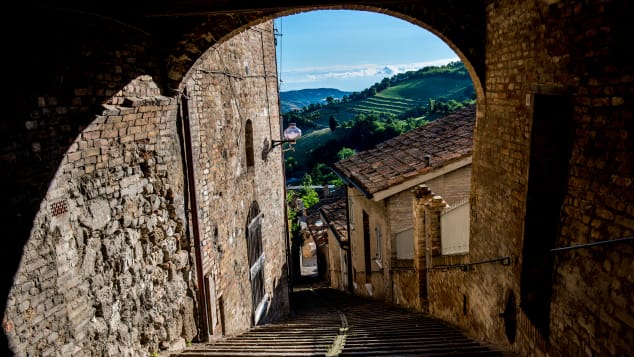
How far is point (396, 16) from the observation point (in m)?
5.80

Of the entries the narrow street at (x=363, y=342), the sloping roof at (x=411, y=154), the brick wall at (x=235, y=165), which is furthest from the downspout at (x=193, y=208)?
the sloping roof at (x=411, y=154)

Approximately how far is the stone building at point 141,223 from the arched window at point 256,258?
16 centimetres

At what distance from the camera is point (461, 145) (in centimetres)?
1022

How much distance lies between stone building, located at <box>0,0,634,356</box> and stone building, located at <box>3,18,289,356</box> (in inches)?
0.9

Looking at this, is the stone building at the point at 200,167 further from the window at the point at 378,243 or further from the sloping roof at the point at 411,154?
the window at the point at 378,243

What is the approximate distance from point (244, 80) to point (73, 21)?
214 inches

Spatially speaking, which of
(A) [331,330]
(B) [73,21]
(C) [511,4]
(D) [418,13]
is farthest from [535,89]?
(A) [331,330]

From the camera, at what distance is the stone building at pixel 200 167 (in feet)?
10.9

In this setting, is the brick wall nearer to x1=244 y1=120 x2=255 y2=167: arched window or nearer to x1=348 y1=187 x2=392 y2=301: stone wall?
x1=244 y1=120 x2=255 y2=167: arched window

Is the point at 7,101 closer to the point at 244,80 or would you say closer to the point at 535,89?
the point at 535,89

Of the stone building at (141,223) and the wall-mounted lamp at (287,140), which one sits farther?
the wall-mounted lamp at (287,140)

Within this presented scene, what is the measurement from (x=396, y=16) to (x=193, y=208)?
3416 millimetres

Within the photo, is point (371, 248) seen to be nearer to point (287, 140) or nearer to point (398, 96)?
point (287, 140)

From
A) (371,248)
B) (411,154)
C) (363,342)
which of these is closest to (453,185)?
(411,154)
